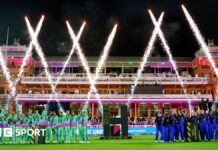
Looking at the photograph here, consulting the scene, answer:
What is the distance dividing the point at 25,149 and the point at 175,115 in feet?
32.5

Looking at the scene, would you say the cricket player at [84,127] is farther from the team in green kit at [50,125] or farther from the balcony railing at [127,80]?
the balcony railing at [127,80]

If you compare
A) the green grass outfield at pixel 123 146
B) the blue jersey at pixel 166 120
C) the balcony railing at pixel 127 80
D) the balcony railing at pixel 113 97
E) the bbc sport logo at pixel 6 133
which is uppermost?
the balcony railing at pixel 127 80

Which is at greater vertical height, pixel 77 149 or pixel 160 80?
pixel 160 80

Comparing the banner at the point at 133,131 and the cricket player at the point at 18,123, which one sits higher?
the cricket player at the point at 18,123

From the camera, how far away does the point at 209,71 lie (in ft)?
224

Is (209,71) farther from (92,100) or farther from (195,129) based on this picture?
(195,129)

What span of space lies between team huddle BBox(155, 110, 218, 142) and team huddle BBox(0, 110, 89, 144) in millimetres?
5041

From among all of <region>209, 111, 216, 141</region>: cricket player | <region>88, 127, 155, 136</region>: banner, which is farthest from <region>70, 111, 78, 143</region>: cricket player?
<region>88, 127, 155, 136</region>: banner

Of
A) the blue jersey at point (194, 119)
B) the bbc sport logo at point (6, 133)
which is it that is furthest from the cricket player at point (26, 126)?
the blue jersey at point (194, 119)

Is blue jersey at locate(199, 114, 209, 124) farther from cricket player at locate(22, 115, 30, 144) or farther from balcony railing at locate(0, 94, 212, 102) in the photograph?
balcony railing at locate(0, 94, 212, 102)

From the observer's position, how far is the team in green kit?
73.5 feet

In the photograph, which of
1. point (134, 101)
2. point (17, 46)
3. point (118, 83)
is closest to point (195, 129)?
point (134, 101)

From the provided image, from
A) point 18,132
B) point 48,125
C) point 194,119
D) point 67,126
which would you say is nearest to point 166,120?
point 194,119

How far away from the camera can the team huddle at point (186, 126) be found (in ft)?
74.0
